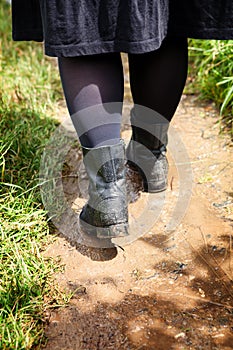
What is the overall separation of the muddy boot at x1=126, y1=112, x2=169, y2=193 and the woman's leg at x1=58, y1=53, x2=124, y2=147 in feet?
1.08

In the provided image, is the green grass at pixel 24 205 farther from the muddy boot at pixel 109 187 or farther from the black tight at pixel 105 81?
the black tight at pixel 105 81

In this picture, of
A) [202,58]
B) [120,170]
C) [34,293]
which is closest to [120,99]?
[120,170]

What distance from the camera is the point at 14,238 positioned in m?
1.66

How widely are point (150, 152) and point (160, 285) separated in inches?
21.3

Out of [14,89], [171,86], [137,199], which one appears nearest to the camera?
[171,86]

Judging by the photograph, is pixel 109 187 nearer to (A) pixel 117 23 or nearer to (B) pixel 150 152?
(B) pixel 150 152

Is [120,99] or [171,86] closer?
[120,99]

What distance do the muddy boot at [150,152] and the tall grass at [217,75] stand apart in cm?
64

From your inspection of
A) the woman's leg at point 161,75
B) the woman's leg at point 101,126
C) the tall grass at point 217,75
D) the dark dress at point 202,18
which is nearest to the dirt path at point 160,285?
the woman's leg at point 101,126

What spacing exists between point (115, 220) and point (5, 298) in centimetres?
41

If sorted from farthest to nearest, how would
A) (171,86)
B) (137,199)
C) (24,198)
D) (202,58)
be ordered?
(202,58)
(137,199)
(24,198)
(171,86)

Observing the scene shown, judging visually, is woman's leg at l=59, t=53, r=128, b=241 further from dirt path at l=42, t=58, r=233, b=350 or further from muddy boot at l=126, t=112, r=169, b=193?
muddy boot at l=126, t=112, r=169, b=193

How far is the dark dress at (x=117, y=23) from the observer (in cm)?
120

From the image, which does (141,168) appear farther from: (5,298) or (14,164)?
(5,298)
